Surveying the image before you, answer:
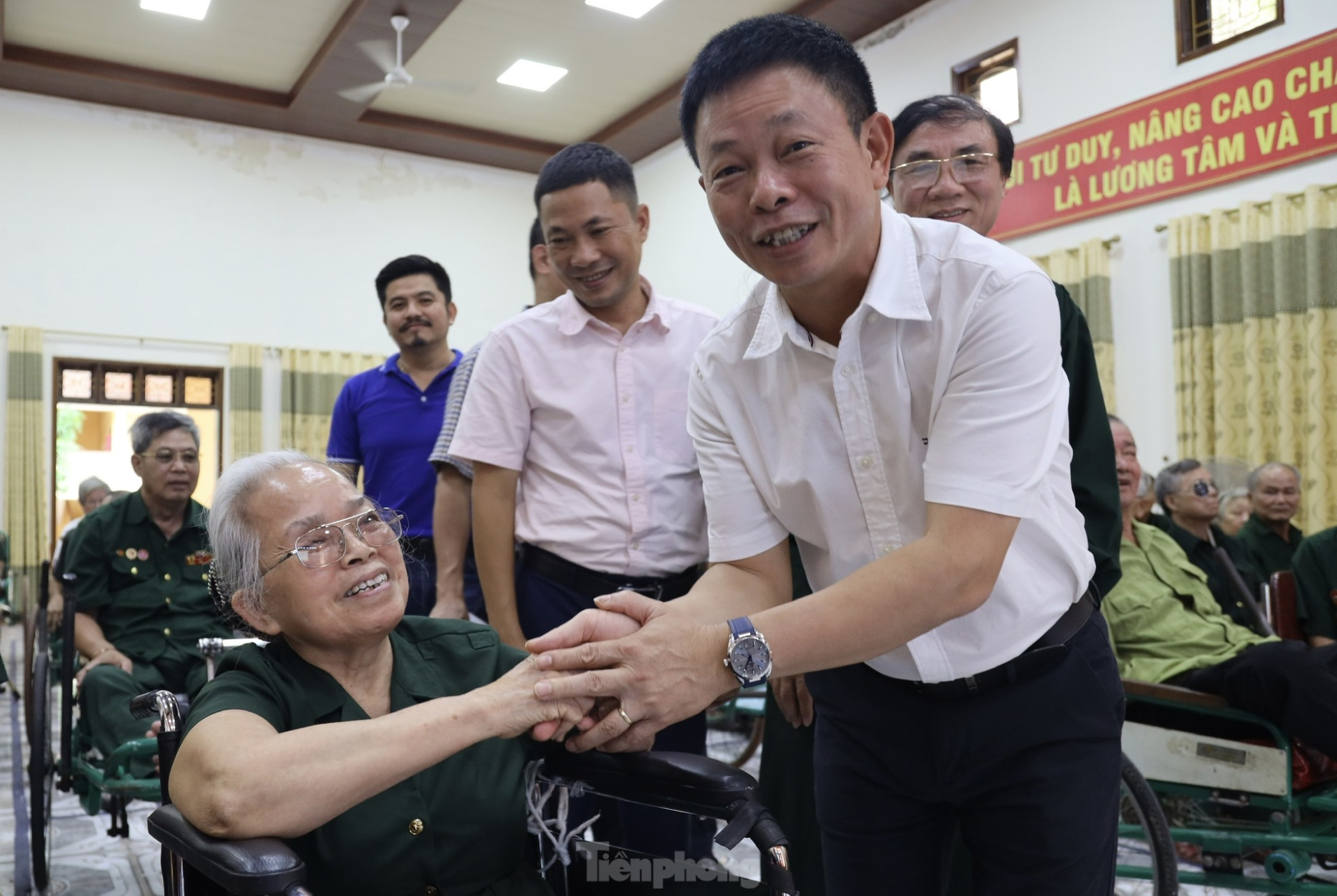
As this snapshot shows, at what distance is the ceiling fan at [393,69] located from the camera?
7.84 metres

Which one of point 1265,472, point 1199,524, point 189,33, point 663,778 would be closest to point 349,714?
point 663,778

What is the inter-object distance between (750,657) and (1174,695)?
5.72 ft

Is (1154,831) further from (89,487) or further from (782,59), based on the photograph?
(89,487)

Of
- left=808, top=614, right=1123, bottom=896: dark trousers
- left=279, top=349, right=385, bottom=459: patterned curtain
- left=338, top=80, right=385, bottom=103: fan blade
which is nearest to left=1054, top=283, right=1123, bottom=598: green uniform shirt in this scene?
left=808, top=614, right=1123, bottom=896: dark trousers

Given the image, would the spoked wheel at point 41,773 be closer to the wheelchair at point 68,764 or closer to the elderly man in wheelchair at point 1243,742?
the wheelchair at point 68,764

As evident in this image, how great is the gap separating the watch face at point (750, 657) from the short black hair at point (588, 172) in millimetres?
1250

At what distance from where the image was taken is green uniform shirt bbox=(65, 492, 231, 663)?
3.30 metres

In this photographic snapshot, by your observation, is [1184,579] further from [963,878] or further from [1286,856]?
[963,878]

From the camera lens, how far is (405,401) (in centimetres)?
341

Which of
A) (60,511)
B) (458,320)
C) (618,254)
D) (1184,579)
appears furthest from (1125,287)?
(60,511)

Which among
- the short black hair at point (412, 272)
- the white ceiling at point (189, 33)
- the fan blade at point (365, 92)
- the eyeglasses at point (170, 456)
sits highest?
the white ceiling at point (189, 33)

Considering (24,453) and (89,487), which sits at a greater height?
(24,453)

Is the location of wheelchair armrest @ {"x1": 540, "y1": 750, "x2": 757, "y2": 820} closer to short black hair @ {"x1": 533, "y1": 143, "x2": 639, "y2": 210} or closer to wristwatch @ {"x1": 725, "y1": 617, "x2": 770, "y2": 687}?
wristwatch @ {"x1": 725, "y1": 617, "x2": 770, "y2": 687}

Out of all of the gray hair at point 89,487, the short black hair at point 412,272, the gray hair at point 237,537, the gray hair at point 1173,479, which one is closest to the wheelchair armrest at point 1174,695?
the gray hair at point 237,537
